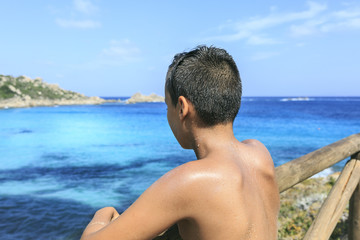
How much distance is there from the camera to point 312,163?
2711mm

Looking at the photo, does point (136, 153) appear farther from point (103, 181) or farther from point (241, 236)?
point (241, 236)

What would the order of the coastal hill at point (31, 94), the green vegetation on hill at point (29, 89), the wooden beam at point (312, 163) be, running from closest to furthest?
the wooden beam at point (312, 163) < the coastal hill at point (31, 94) < the green vegetation on hill at point (29, 89)

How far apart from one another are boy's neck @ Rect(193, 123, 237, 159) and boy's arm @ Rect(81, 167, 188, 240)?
228mm

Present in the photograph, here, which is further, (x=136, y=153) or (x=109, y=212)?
(x=136, y=153)

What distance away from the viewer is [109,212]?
1.64 metres

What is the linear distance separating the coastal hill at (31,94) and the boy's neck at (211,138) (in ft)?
277

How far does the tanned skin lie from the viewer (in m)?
1.24

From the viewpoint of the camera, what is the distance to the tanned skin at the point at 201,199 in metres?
1.24

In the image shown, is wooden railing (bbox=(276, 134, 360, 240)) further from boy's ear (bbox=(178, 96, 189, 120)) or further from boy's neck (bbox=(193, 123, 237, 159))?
boy's ear (bbox=(178, 96, 189, 120))

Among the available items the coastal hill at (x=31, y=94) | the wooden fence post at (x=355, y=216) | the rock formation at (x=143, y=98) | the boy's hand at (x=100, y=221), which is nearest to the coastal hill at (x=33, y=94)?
the coastal hill at (x=31, y=94)

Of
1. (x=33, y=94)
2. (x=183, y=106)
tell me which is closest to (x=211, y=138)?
(x=183, y=106)

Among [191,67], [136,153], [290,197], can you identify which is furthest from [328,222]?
[136,153]

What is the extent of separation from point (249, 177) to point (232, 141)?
186mm

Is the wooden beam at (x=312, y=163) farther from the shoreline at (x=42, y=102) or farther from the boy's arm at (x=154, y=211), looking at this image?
the shoreline at (x=42, y=102)
